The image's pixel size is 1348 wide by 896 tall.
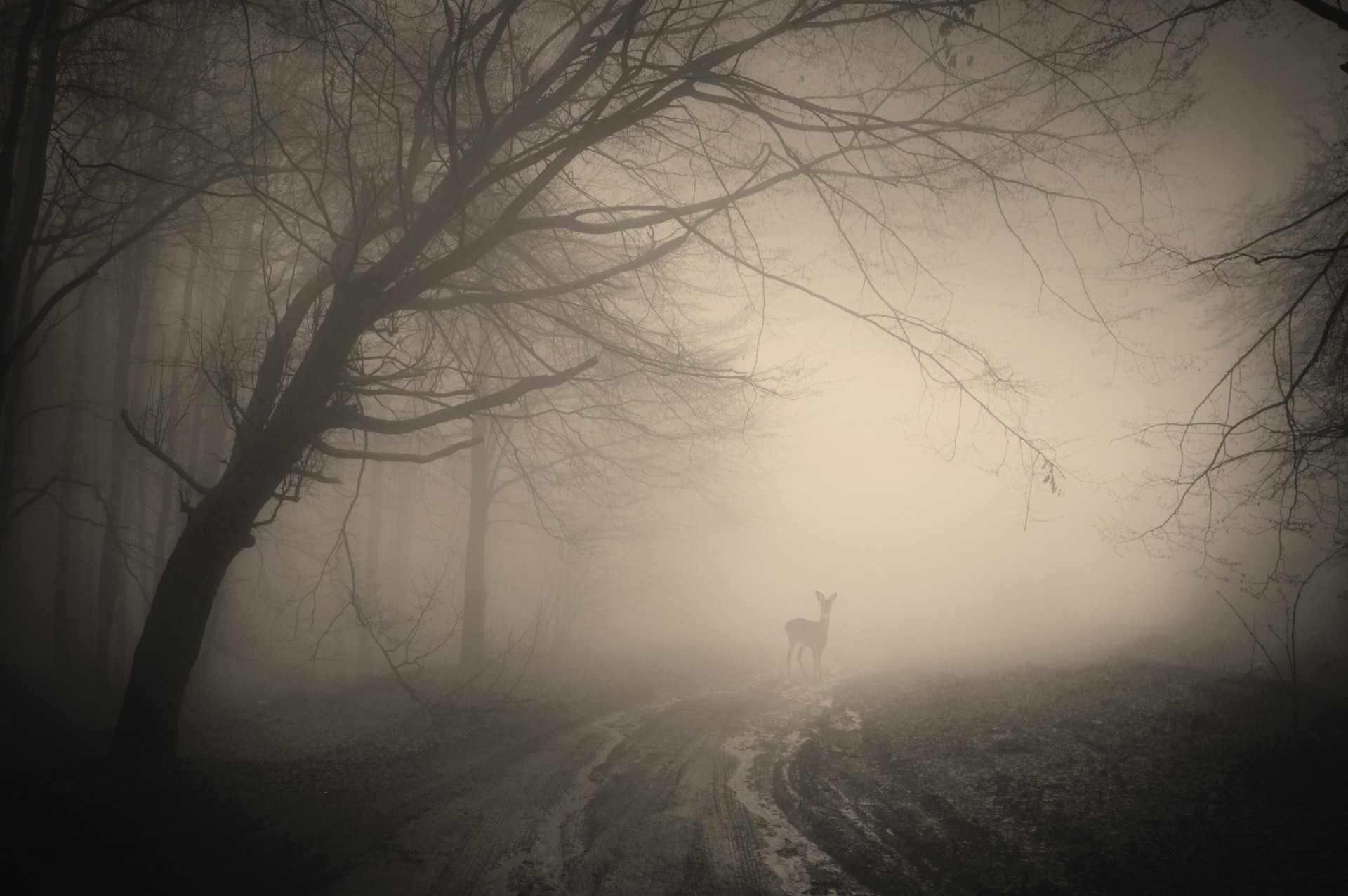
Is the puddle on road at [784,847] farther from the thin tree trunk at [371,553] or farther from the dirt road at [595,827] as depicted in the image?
the thin tree trunk at [371,553]

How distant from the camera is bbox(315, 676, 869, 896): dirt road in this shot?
12.8ft

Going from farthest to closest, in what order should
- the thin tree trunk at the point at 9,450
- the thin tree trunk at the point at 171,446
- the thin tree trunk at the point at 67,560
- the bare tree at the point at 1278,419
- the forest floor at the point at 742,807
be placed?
the thin tree trunk at the point at 67,560 → the thin tree trunk at the point at 171,446 → the thin tree trunk at the point at 9,450 → the bare tree at the point at 1278,419 → the forest floor at the point at 742,807

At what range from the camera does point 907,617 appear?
4753 centimetres

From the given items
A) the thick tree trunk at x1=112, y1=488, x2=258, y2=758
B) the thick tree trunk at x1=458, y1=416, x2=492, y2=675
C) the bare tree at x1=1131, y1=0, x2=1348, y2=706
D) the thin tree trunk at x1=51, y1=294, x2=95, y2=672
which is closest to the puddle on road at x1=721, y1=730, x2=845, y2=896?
the bare tree at x1=1131, y1=0, x2=1348, y2=706

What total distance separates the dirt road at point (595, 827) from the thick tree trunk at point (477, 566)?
5.80 meters

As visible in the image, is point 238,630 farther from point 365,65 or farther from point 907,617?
point 907,617

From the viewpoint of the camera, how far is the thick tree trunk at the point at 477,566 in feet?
41.9

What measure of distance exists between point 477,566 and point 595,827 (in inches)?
368

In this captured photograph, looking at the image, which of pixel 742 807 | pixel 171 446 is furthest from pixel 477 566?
pixel 742 807

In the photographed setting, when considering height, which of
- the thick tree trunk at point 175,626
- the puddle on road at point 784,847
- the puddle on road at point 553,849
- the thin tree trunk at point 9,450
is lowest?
the puddle on road at point 784,847

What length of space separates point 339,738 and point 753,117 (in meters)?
8.98

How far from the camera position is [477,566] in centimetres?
1322

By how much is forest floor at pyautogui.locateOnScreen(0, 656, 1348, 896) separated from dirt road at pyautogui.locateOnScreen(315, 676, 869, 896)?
0.03 metres

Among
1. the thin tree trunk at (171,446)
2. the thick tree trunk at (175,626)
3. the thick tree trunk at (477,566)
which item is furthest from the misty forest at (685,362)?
the thin tree trunk at (171,446)
